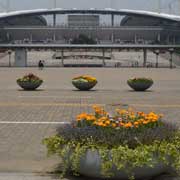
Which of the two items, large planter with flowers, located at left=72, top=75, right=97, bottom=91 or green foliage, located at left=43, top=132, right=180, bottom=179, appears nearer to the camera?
green foliage, located at left=43, top=132, right=180, bottom=179

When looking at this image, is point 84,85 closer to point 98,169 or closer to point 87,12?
point 98,169

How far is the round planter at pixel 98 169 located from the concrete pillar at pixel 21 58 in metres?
61.6

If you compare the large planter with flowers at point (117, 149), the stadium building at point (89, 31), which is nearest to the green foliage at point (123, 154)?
the large planter with flowers at point (117, 149)

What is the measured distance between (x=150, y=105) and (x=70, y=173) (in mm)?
12005

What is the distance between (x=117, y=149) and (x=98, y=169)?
0.35m

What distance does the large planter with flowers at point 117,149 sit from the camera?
216 inches

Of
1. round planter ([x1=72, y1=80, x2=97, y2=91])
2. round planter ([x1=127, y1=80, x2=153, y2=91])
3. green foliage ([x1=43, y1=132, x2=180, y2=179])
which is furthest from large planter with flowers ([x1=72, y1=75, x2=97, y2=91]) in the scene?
green foliage ([x1=43, y1=132, x2=180, y2=179])

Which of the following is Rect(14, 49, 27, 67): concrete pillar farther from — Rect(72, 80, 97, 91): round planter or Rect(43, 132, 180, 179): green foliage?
Rect(43, 132, 180, 179): green foliage

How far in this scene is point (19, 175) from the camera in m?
6.30

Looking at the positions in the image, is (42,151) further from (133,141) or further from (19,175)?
(133,141)

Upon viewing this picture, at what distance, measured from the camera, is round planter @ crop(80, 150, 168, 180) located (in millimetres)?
5578

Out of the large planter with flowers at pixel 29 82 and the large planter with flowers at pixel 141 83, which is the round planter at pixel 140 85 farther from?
the large planter with flowers at pixel 29 82

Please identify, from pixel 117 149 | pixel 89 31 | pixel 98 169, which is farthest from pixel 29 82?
pixel 89 31

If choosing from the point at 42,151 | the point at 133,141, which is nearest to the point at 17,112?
the point at 42,151
